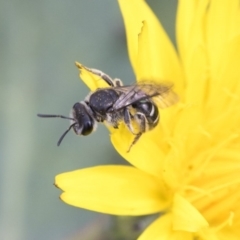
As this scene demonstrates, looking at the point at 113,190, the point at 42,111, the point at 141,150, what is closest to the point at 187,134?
the point at 141,150

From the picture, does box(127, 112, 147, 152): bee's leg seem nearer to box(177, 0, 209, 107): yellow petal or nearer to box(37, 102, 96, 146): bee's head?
box(37, 102, 96, 146): bee's head

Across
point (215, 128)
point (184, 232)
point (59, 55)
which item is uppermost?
point (59, 55)

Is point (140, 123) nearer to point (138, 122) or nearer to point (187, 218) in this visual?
point (138, 122)

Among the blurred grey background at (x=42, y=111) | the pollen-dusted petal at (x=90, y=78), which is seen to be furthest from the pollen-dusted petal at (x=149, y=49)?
the blurred grey background at (x=42, y=111)

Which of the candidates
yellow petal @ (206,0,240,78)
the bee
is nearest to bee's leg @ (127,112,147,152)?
the bee

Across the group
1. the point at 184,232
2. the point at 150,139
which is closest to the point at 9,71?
the point at 150,139

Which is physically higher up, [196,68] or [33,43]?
[33,43]

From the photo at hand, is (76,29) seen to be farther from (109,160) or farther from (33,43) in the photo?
(109,160)

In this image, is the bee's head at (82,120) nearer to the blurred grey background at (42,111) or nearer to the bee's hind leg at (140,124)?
the bee's hind leg at (140,124)
